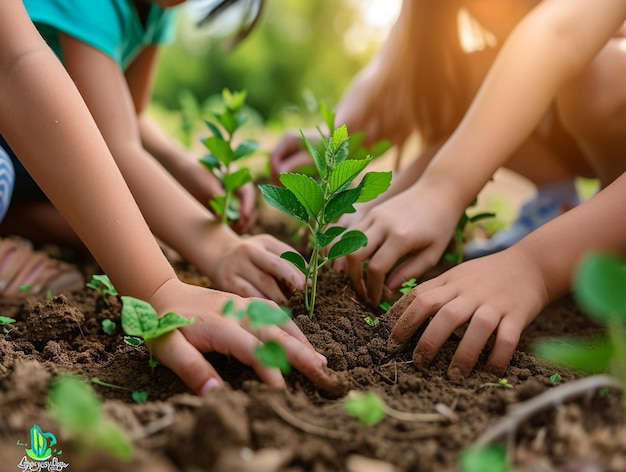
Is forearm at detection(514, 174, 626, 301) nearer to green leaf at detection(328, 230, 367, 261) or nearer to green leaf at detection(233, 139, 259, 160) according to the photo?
green leaf at detection(328, 230, 367, 261)

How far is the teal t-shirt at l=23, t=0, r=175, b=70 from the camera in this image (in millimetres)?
1750

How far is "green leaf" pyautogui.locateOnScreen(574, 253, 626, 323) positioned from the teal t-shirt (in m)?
1.60

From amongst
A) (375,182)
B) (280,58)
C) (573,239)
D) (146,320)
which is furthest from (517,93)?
(280,58)

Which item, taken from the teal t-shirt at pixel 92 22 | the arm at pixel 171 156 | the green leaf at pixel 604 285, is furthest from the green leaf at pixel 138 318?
the teal t-shirt at pixel 92 22

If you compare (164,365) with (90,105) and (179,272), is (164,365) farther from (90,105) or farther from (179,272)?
(90,105)

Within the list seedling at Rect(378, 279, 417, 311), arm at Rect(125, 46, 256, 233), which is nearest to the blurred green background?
arm at Rect(125, 46, 256, 233)

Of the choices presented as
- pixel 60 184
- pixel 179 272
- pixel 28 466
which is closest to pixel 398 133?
pixel 179 272

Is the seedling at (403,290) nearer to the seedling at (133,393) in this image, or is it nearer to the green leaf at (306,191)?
the green leaf at (306,191)

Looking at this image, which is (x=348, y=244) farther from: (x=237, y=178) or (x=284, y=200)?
(x=237, y=178)

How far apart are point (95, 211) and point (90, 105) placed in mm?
773

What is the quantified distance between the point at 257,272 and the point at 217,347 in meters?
0.40

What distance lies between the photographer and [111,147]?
5.82ft

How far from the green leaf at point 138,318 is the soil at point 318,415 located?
0.11 m

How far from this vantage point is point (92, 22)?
1791 millimetres
